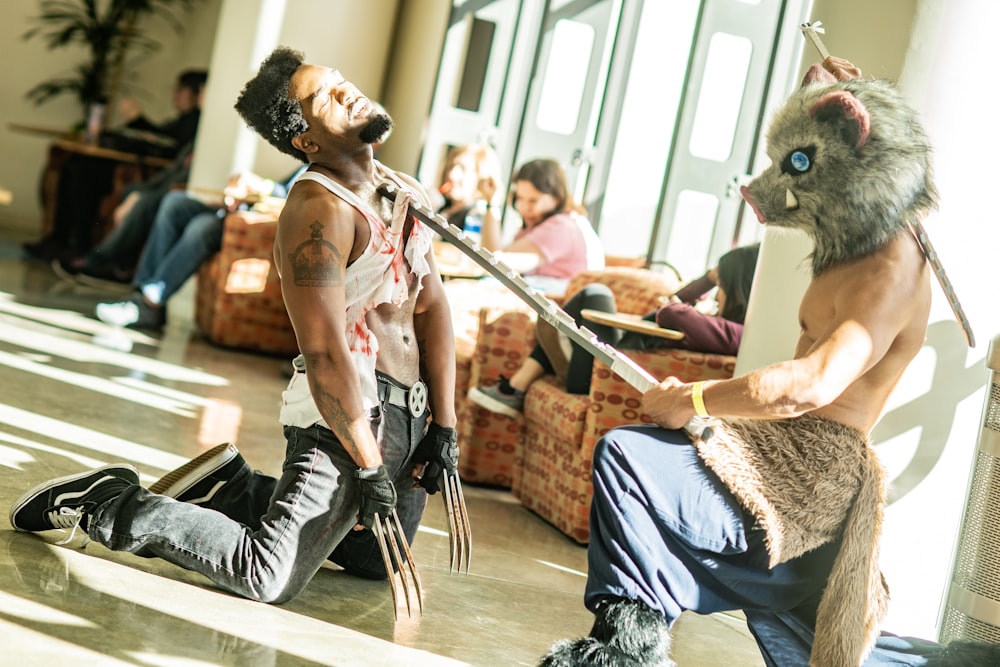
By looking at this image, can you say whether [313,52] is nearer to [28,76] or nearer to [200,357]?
[200,357]

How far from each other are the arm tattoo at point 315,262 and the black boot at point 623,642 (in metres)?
0.84

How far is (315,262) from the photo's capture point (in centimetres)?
228

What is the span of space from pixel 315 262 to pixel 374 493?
48 cm

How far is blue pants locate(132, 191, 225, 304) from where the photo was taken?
21.7 ft

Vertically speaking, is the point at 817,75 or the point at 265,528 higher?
the point at 817,75

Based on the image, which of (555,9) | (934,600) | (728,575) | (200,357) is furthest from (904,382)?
(555,9)

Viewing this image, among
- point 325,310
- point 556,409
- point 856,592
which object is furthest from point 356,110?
point 556,409

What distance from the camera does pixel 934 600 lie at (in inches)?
107

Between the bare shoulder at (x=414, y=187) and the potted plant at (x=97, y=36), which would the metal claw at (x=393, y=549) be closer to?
the bare shoulder at (x=414, y=187)

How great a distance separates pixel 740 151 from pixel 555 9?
2094 mm

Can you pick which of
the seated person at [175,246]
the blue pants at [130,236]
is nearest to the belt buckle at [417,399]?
the seated person at [175,246]

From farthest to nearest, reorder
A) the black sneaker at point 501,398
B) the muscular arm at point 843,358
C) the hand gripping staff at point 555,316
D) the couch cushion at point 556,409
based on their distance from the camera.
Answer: the black sneaker at point 501,398, the couch cushion at point 556,409, the hand gripping staff at point 555,316, the muscular arm at point 843,358

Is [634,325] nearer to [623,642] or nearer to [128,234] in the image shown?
[623,642]

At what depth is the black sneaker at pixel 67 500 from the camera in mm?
2404
